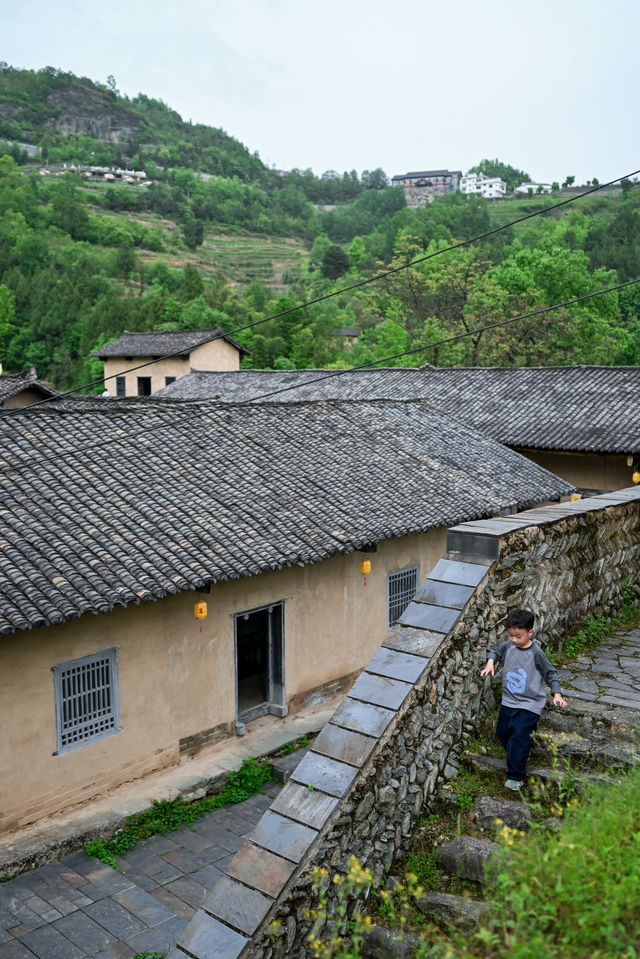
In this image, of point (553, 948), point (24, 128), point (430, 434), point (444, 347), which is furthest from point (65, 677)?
point (24, 128)

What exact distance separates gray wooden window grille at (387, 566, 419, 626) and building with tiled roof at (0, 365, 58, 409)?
47.6 ft

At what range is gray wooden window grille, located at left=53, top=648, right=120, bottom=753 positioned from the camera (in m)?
7.73

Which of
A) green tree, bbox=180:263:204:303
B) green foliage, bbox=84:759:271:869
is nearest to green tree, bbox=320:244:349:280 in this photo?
green tree, bbox=180:263:204:303

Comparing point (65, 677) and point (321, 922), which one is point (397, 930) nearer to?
point (321, 922)

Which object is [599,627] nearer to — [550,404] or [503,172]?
[550,404]

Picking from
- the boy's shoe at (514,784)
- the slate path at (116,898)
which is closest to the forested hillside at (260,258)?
the slate path at (116,898)

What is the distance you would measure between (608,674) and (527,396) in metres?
17.2

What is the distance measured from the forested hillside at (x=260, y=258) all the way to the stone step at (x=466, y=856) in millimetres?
33063

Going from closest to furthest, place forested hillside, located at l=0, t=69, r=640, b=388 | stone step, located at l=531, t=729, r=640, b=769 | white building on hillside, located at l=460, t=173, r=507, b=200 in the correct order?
stone step, located at l=531, t=729, r=640, b=769, forested hillside, located at l=0, t=69, r=640, b=388, white building on hillside, located at l=460, t=173, r=507, b=200

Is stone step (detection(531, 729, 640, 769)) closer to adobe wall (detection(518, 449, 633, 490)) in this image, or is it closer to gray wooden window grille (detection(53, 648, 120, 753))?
gray wooden window grille (detection(53, 648, 120, 753))

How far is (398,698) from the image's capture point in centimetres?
403

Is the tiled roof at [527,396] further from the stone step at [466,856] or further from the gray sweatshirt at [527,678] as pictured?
the stone step at [466,856]

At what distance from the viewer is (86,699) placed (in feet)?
26.1

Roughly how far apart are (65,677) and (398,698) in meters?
4.93
